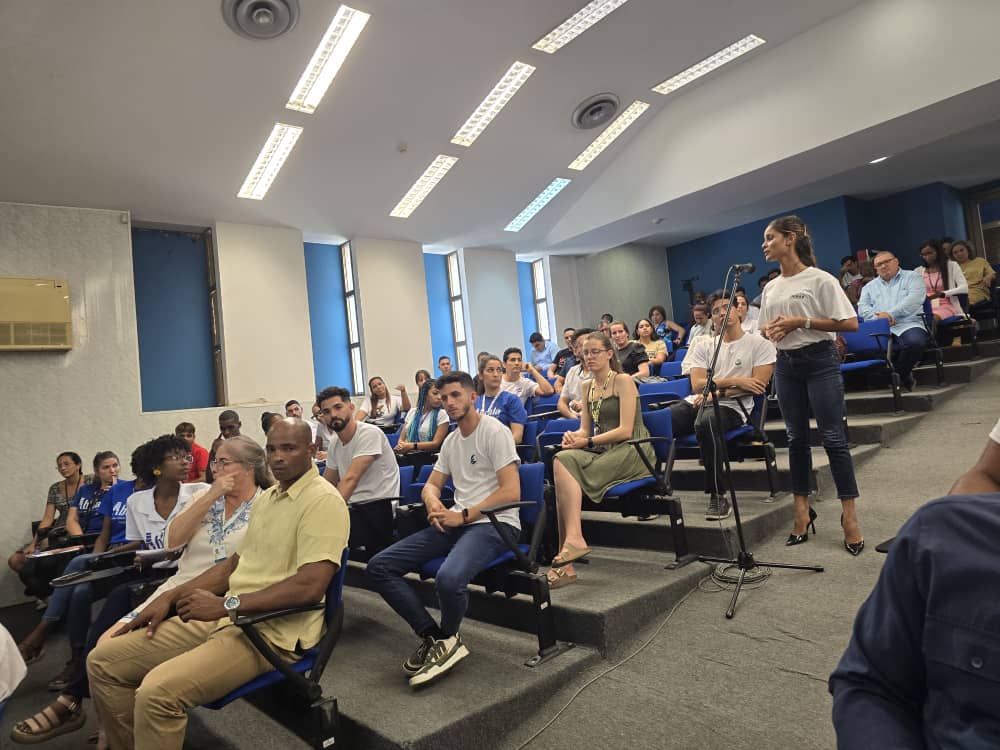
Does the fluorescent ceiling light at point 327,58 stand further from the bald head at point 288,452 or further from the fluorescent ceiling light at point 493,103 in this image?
the bald head at point 288,452

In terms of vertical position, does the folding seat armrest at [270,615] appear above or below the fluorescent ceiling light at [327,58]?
below

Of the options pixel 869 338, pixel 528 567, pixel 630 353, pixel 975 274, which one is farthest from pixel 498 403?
pixel 975 274

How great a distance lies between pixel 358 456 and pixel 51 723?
5.95 ft

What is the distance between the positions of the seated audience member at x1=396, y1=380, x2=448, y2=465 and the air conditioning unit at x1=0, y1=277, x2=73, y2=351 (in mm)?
4228

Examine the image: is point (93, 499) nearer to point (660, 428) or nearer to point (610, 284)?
point (660, 428)

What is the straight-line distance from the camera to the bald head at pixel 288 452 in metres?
2.36

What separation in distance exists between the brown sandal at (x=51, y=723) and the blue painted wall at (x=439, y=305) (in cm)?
783

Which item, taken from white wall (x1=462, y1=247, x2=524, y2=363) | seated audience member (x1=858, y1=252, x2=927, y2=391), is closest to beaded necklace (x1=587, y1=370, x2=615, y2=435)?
seated audience member (x1=858, y1=252, x2=927, y2=391)

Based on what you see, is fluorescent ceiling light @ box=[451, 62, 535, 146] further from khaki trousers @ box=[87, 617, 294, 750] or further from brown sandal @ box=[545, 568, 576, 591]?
khaki trousers @ box=[87, 617, 294, 750]

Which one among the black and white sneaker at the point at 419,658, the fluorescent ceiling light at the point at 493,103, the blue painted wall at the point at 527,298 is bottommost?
the black and white sneaker at the point at 419,658

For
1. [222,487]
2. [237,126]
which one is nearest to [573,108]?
[237,126]

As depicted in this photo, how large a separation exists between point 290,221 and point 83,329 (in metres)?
2.80

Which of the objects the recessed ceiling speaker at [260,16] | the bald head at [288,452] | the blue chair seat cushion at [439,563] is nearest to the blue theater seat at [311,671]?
the bald head at [288,452]

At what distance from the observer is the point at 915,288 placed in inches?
225
